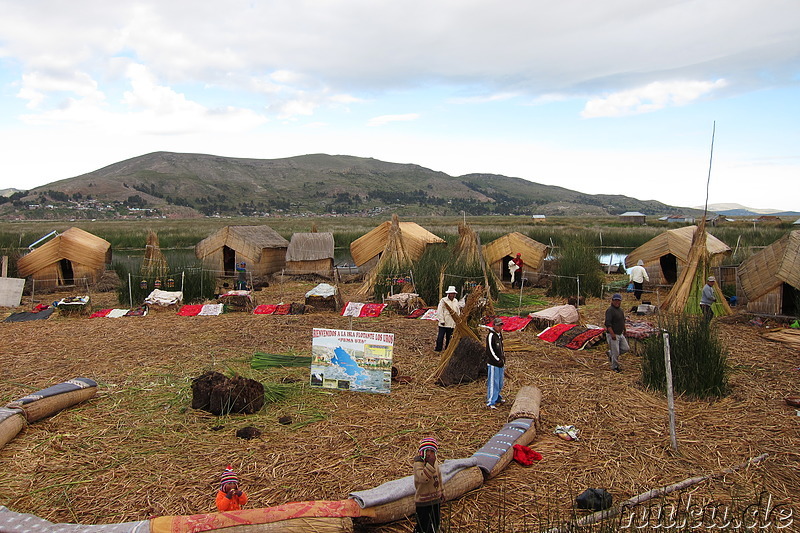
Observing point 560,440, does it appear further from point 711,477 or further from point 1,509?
point 1,509

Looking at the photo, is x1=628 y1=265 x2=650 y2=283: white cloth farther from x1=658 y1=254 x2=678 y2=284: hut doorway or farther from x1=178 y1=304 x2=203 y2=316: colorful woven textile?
x1=178 y1=304 x2=203 y2=316: colorful woven textile

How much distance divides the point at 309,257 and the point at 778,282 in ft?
Result: 41.2

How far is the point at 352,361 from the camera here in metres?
6.52

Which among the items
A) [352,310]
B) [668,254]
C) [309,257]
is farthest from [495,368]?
[309,257]

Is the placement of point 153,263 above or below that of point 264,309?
above

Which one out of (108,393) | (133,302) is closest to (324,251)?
(133,302)

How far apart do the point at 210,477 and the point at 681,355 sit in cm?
513

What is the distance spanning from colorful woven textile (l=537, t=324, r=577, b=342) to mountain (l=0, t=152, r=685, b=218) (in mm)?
68295

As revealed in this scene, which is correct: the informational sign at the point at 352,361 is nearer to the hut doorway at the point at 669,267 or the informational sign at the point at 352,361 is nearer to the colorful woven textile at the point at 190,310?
the colorful woven textile at the point at 190,310

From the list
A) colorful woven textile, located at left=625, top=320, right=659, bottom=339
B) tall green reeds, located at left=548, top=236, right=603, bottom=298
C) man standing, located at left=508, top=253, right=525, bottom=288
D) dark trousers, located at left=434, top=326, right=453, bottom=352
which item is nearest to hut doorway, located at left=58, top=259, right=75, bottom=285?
man standing, located at left=508, top=253, right=525, bottom=288

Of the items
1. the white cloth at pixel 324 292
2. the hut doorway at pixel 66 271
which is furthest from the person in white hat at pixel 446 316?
the hut doorway at pixel 66 271

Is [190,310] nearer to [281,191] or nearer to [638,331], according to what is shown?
[638,331]

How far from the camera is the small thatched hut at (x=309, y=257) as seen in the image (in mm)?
18516

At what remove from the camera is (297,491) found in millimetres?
4277
